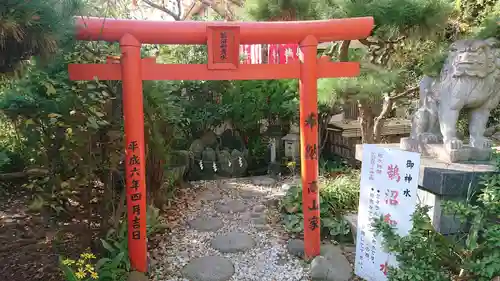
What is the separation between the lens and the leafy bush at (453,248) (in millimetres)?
2373

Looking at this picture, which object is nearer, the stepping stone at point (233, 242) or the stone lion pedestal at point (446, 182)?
the stone lion pedestal at point (446, 182)

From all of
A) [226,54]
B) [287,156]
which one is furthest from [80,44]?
[287,156]

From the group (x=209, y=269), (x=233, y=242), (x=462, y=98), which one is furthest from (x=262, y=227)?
(x=462, y=98)

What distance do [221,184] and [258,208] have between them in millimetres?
1553

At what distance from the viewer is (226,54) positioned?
3.49m

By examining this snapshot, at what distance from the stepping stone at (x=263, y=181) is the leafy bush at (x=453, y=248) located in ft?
13.4

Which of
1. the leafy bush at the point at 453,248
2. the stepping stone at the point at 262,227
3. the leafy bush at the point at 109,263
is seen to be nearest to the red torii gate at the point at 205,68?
the leafy bush at the point at 109,263

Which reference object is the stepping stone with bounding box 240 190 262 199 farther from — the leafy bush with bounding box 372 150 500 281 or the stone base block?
the leafy bush with bounding box 372 150 500 281

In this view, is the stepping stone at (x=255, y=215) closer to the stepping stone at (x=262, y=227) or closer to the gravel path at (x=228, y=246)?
the gravel path at (x=228, y=246)

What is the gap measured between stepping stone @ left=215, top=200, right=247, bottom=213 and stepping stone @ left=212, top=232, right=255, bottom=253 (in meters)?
0.84

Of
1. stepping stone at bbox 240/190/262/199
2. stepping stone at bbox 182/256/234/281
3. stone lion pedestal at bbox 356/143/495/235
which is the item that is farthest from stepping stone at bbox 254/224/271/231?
stone lion pedestal at bbox 356/143/495/235

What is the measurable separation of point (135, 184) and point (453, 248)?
2669mm

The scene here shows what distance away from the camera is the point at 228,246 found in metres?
4.20

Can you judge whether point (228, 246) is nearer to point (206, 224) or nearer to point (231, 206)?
point (206, 224)
